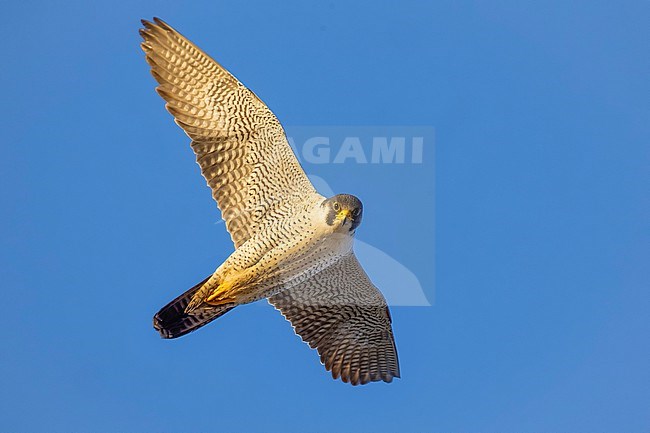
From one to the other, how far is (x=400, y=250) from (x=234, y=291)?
6.68ft

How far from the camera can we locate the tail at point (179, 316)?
10727mm

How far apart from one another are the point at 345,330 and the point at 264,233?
1797 mm

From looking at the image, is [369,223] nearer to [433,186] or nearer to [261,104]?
[433,186]

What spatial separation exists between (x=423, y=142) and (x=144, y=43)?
3.49 meters

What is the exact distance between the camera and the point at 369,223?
11.5 m

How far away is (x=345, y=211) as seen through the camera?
32.9ft

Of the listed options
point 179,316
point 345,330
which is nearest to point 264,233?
point 179,316

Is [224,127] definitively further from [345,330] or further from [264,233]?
[345,330]

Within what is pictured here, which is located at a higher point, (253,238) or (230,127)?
(230,127)

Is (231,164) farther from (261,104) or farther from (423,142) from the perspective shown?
(423,142)

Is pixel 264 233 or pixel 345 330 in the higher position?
pixel 264 233

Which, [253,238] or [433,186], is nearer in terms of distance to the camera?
[253,238]

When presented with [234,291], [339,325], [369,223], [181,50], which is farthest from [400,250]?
[181,50]

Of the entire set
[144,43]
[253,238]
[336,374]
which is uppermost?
[144,43]
